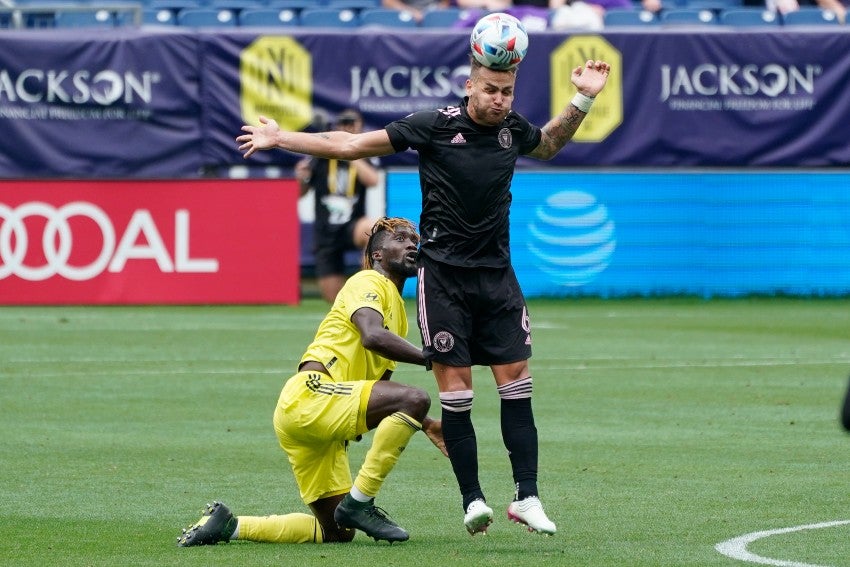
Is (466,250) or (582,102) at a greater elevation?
(582,102)

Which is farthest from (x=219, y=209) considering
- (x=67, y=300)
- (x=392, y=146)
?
(x=392, y=146)

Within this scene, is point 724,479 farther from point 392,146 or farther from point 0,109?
point 0,109

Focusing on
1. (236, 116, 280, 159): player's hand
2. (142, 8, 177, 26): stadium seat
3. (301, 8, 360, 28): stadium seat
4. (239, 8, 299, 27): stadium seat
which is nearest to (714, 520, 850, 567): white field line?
(236, 116, 280, 159): player's hand

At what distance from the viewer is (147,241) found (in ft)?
66.2

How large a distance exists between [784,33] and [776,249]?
118 inches

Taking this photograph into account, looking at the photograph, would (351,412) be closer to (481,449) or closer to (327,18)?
(481,449)

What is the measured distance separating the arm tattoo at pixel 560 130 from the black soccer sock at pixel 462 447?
1.20 m

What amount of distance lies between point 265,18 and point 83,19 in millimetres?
2558

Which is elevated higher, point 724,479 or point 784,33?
point 784,33

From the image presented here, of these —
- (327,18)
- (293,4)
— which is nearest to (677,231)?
(327,18)

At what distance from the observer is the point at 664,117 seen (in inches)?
894

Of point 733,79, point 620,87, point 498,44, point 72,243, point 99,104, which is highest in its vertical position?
point 498,44

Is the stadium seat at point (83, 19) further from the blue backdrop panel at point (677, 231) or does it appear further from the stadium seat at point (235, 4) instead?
the blue backdrop panel at point (677, 231)

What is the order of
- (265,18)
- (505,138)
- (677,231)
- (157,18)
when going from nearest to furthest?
(505,138) → (677,231) → (265,18) → (157,18)
